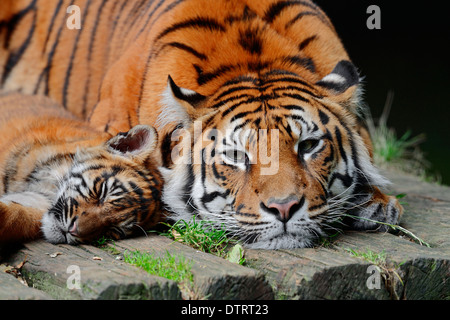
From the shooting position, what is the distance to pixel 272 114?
10.5ft

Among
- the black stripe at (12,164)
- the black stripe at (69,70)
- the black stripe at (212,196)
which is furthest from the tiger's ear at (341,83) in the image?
the black stripe at (69,70)

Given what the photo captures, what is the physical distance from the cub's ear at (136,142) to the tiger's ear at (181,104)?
13cm

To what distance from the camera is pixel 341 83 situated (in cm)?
350

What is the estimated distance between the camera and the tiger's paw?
3.43 m

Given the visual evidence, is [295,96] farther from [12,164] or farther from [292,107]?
[12,164]

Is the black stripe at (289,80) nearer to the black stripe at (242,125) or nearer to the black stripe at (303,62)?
the black stripe at (303,62)

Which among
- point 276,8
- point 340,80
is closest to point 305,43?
point 276,8

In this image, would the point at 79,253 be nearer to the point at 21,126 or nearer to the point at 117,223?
the point at 117,223

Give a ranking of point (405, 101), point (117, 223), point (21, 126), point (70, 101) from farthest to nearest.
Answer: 1. point (405, 101)
2. point (70, 101)
3. point (21, 126)
4. point (117, 223)

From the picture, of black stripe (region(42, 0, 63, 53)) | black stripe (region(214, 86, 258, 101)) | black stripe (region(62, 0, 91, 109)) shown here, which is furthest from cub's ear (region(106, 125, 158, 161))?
black stripe (region(42, 0, 63, 53))

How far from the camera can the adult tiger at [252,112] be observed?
3.04 m

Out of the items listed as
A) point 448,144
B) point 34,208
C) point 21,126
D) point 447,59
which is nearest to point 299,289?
point 34,208


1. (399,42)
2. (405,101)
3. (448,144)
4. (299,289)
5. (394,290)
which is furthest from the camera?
(399,42)

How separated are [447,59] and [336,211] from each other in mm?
6580
